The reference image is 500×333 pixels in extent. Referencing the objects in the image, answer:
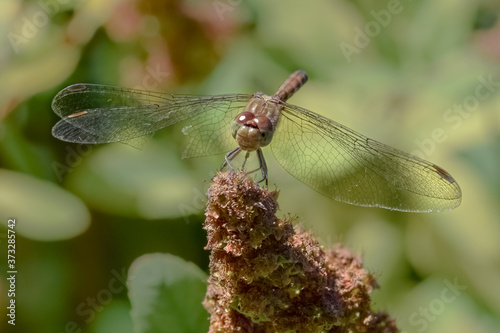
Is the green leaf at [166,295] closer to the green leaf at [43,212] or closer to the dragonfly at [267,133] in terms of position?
the dragonfly at [267,133]

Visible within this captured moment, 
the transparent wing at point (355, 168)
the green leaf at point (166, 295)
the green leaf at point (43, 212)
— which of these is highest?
the green leaf at point (43, 212)

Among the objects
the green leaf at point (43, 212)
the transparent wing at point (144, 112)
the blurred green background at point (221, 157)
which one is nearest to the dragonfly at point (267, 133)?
the transparent wing at point (144, 112)

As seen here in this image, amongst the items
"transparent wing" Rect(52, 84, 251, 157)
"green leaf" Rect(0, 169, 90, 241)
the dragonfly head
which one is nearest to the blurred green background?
"green leaf" Rect(0, 169, 90, 241)

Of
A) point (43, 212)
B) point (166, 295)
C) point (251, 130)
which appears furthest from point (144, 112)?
point (166, 295)

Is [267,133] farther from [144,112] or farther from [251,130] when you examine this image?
[144,112]

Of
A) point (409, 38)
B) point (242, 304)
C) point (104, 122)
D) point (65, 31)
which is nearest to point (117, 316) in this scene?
point (104, 122)

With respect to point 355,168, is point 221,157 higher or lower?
higher

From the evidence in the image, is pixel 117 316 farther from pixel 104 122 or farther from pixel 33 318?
pixel 104 122
